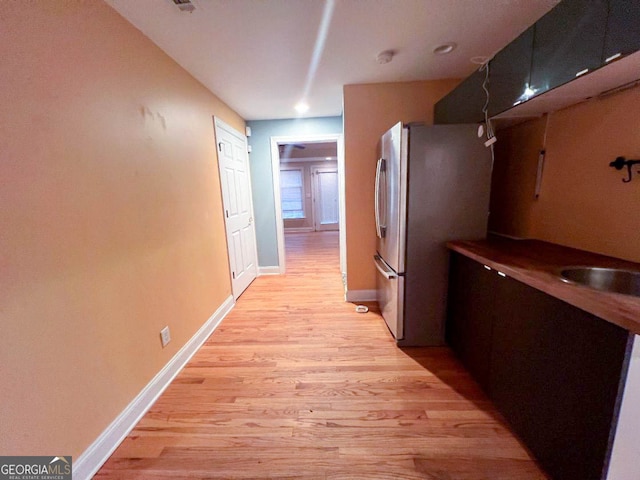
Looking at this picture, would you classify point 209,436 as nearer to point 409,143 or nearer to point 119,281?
point 119,281

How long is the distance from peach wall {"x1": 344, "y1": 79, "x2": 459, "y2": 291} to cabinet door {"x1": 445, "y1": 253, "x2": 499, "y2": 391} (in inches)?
43.3

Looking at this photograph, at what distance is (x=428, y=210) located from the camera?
5.83 feet

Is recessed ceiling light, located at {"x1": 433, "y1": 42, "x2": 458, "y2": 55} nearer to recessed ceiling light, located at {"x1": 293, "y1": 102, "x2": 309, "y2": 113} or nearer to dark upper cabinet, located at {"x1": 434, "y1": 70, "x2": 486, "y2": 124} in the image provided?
dark upper cabinet, located at {"x1": 434, "y1": 70, "x2": 486, "y2": 124}

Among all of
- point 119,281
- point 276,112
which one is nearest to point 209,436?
point 119,281

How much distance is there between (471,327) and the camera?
1588mm

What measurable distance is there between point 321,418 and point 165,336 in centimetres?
121

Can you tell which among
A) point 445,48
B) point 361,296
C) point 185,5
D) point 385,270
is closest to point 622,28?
point 445,48

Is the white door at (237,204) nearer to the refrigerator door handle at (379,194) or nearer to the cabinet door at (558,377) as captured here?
the refrigerator door handle at (379,194)

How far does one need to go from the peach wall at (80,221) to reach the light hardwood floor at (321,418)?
32cm

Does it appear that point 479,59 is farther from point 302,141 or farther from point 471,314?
point 302,141

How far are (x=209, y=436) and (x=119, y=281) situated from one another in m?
1.00

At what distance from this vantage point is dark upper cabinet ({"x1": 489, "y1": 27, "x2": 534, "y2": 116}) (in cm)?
129

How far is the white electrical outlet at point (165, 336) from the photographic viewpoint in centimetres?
166

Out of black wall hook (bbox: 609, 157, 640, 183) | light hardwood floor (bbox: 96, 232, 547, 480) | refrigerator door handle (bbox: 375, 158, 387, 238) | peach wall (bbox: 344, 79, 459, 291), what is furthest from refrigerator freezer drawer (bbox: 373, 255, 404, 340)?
black wall hook (bbox: 609, 157, 640, 183)
